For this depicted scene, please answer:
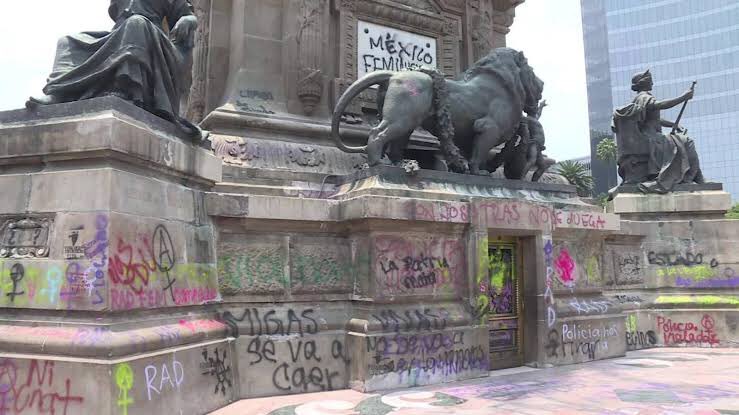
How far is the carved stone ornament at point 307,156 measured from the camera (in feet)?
30.6

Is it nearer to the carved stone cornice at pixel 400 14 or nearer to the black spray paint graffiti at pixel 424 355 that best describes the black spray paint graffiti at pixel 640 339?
the black spray paint graffiti at pixel 424 355

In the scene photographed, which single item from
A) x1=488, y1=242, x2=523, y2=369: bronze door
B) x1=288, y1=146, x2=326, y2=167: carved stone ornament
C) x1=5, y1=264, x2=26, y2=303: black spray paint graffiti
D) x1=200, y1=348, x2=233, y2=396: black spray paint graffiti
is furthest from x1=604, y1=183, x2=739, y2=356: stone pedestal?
x1=5, y1=264, x2=26, y2=303: black spray paint graffiti

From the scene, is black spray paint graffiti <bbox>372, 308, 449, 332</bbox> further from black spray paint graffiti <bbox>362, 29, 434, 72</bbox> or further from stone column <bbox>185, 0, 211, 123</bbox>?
stone column <bbox>185, 0, 211, 123</bbox>

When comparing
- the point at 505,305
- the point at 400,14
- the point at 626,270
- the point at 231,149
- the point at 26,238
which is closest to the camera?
the point at 26,238

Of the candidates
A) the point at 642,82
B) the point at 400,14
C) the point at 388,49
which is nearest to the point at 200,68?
the point at 388,49

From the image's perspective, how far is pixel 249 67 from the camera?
33.0 feet

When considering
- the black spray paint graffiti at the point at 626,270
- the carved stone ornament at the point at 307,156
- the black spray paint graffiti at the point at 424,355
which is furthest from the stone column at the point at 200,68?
the black spray paint graffiti at the point at 626,270

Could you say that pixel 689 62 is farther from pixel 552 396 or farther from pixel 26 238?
pixel 26 238

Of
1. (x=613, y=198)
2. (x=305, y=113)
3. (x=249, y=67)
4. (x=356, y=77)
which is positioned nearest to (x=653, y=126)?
(x=613, y=198)

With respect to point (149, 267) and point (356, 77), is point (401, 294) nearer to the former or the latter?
point (149, 267)

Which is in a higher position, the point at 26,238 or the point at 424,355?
the point at 26,238

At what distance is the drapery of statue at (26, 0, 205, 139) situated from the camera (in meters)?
6.13

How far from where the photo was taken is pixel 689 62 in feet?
280

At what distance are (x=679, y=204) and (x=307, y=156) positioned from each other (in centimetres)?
817
